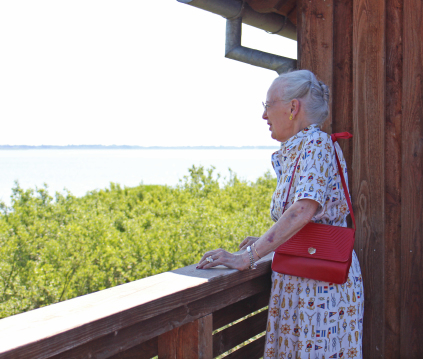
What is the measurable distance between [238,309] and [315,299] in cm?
37

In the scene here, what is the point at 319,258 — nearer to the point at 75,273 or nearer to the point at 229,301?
the point at 229,301

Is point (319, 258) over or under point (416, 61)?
under

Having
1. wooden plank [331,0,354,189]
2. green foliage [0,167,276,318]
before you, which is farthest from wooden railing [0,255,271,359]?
green foliage [0,167,276,318]

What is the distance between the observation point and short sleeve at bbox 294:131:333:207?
147cm

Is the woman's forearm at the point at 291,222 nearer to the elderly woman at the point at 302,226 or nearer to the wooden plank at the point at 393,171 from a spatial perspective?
the elderly woman at the point at 302,226

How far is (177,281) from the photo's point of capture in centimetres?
137

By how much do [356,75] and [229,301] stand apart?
1.24 m

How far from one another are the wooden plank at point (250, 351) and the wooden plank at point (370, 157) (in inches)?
20.6

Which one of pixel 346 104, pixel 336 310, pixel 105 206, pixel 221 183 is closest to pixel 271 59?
pixel 346 104

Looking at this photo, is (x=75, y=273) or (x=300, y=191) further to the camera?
(x=75, y=273)

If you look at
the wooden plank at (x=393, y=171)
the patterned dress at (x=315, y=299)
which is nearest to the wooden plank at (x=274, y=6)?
the wooden plank at (x=393, y=171)

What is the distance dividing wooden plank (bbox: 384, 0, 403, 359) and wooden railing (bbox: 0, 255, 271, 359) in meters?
0.64

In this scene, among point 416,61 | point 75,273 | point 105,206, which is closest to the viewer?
point 416,61

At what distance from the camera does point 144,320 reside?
123 centimetres
